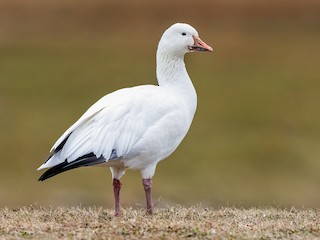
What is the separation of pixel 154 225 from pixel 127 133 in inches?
61.2

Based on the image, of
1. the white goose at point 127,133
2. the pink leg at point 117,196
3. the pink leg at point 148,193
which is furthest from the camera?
the pink leg at point 148,193

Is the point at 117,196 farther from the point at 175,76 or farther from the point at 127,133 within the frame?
the point at 175,76

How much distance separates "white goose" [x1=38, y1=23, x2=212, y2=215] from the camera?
1121 cm

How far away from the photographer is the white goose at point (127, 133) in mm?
11211

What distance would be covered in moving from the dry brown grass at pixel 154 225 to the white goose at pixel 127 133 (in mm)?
465

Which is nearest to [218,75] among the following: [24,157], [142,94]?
[24,157]

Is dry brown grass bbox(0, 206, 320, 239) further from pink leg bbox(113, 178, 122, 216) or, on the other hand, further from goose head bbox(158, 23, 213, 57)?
goose head bbox(158, 23, 213, 57)

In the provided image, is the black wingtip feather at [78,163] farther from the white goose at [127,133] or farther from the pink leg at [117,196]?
the pink leg at [117,196]

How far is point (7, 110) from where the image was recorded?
90.8 feet

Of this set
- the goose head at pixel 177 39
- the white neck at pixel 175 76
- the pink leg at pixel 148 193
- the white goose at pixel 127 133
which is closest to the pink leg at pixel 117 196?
the white goose at pixel 127 133

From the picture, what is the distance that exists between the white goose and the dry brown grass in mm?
465

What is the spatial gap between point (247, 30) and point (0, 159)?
20059 millimetres

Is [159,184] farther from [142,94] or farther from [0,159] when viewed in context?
[142,94]

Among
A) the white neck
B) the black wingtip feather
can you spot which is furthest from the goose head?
the black wingtip feather
